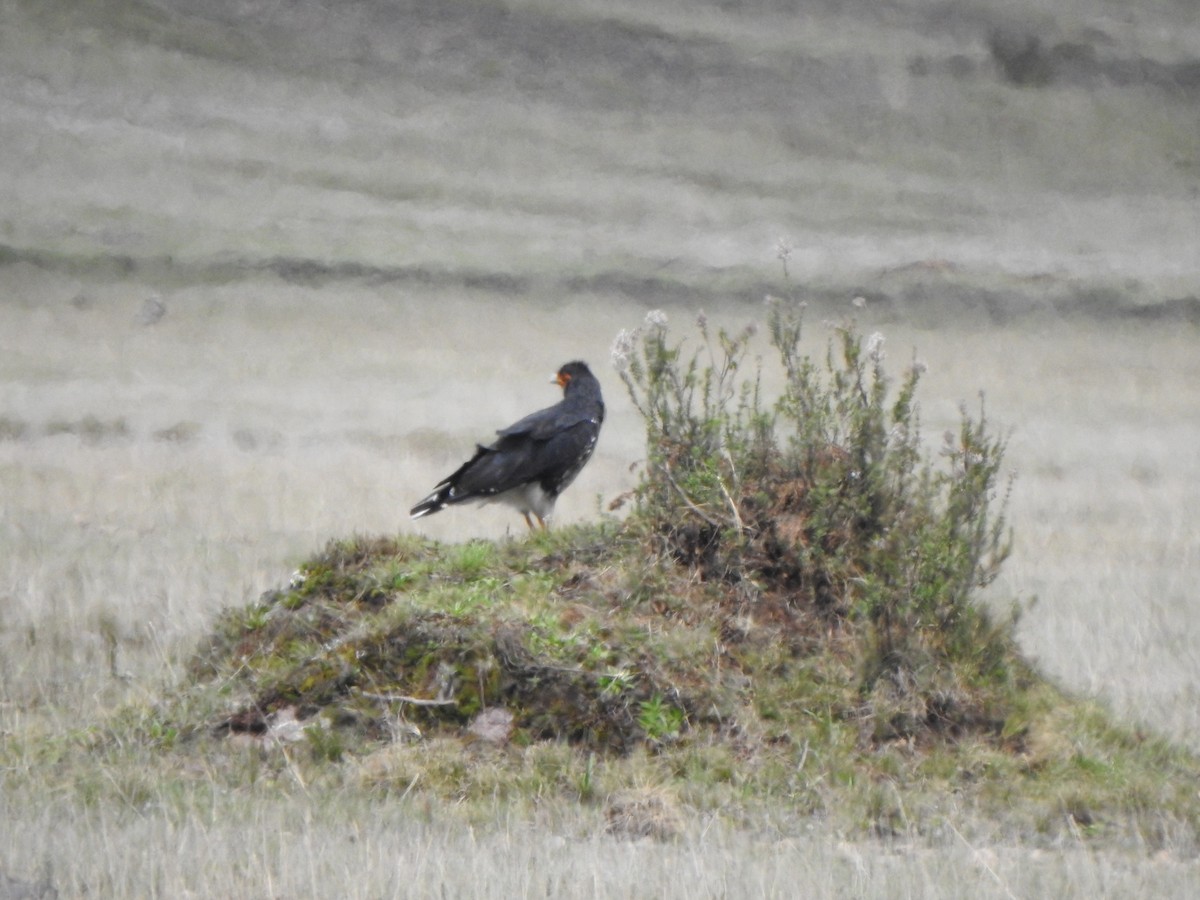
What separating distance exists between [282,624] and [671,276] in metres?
44.6

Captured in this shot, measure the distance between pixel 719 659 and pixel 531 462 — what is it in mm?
3008

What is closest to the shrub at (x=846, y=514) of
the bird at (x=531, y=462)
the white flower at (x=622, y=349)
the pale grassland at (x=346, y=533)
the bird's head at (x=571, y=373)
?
the white flower at (x=622, y=349)

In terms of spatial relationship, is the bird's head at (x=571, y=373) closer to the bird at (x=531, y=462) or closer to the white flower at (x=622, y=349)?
the bird at (x=531, y=462)

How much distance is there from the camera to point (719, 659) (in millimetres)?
7070

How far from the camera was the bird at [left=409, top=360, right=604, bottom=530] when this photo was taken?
977cm

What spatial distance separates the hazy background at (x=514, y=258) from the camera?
12297 millimetres

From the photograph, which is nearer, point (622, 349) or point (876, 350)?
point (876, 350)

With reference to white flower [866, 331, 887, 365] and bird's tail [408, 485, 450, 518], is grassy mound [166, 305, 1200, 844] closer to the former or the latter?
white flower [866, 331, 887, 365]

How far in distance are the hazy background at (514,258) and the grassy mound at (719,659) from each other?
2.94 ft

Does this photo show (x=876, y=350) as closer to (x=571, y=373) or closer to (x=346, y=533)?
(x=571, y=373)

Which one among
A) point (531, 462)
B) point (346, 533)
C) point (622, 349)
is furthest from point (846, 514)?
point (346, 533)

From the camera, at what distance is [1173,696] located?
7605 mm

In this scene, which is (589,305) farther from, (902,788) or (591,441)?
(902,788)

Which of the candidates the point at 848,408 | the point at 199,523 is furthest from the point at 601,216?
the point at 848,408
